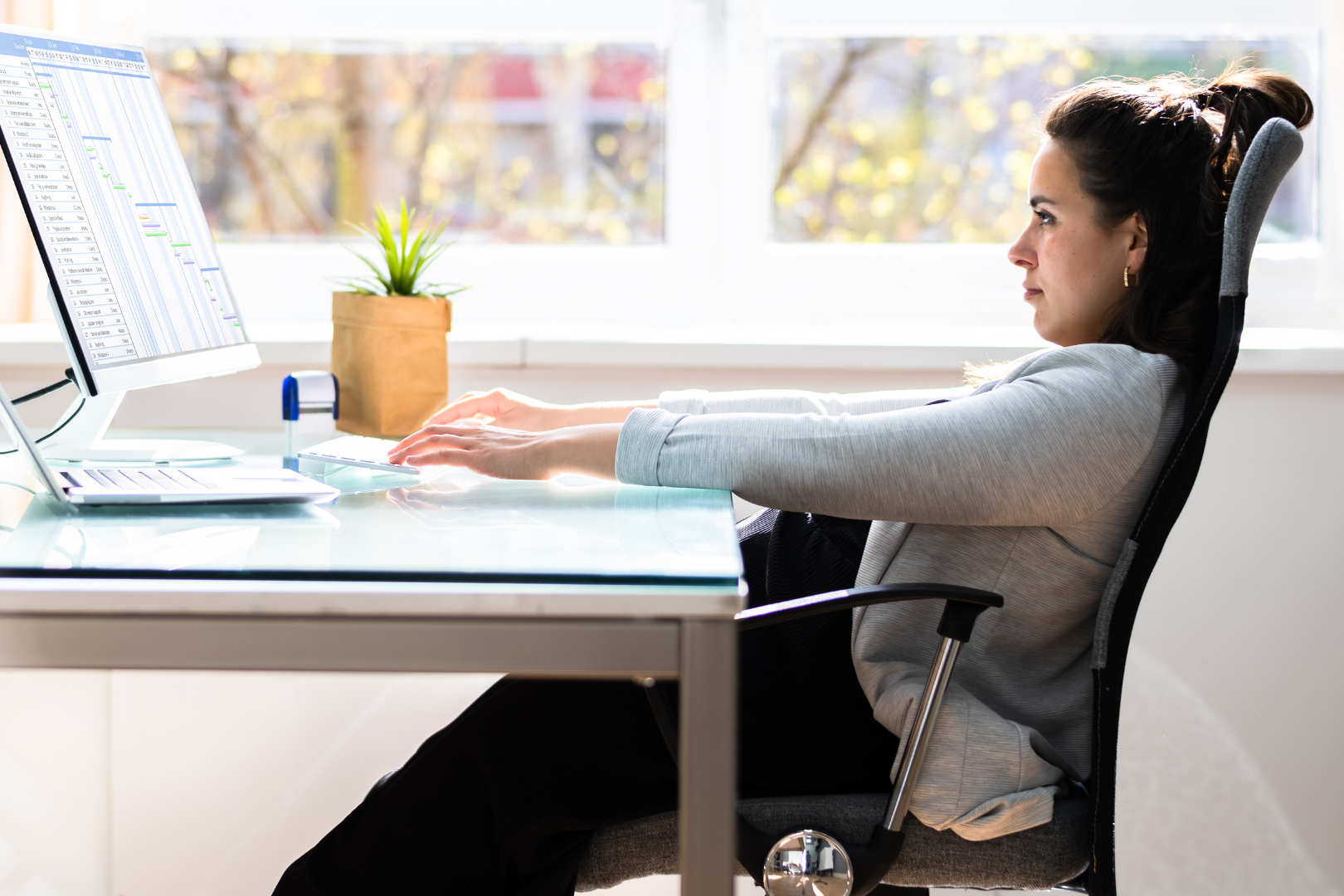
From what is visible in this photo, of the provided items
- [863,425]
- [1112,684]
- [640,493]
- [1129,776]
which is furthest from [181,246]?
[1129,776]

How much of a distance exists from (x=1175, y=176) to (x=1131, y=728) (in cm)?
113

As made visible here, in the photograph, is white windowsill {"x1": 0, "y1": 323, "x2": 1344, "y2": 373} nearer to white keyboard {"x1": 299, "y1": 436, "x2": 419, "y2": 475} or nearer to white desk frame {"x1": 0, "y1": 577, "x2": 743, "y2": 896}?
white keyboard {"x1": 299, "y1": 436, "x2": 419, "y2": 475}

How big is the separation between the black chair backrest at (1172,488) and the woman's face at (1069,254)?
0.18 meters

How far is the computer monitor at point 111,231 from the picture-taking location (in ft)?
3.89

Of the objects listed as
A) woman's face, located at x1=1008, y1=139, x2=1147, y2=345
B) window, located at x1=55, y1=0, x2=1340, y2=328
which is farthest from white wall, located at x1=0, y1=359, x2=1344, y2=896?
woman's face, located at x1=1008, y1=139, x2=1147, y2=345

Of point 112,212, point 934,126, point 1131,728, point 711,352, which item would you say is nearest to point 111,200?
point 112,212

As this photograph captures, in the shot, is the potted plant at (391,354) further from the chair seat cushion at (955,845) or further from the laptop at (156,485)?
the chair seat cushion at (955,845)

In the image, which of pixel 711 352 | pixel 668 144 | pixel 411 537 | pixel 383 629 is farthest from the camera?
pixel 668 144

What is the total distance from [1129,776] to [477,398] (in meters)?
1.30

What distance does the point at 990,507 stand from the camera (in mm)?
1008

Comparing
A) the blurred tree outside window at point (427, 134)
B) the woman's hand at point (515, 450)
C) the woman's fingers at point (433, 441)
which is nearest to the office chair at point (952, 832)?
the woman's hand at point (515, 450)

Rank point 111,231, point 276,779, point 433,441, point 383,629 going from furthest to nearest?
1. point 276,779
2. point 111,231
3. point 433,441
4. point 383,629

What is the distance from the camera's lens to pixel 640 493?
1.12 m

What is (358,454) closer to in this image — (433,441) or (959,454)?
(433,441)
